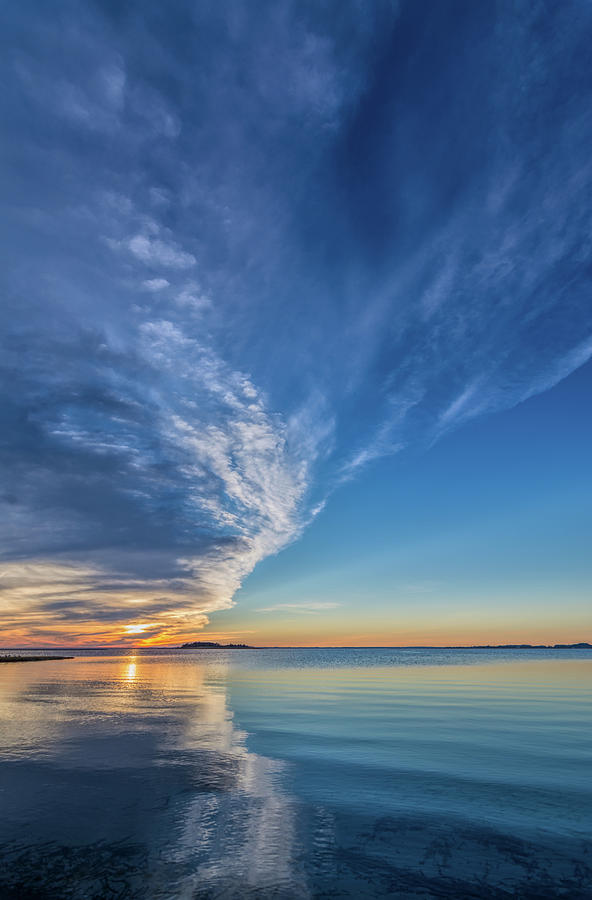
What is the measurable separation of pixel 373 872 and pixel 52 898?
690 cm

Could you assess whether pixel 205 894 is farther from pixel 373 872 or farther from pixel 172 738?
pixel 172 738

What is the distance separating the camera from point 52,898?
1016 centimetres

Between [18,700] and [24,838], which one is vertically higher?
[18,700]

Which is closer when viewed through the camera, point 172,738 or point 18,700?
point 172,738

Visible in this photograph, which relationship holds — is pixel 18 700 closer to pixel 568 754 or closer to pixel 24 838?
pixel 24 838

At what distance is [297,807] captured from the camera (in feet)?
52.1

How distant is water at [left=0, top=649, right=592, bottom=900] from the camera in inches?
439

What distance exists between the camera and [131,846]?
1276 cm

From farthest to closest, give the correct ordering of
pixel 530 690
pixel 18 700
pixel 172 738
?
pixel 530 690, pixel 18 700, pixel 172 738

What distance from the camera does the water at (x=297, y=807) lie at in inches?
439

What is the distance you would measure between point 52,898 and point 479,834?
35.1 feet

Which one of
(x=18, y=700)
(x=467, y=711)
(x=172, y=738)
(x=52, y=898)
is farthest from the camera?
(x=18, y=700)

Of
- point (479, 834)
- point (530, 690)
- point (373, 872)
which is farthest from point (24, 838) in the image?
point (530, 690)

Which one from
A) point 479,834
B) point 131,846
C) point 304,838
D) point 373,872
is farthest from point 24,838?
point 479,834
